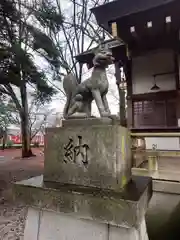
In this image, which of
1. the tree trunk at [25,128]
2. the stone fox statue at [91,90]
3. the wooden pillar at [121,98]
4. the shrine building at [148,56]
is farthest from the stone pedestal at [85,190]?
the tree trunk at [25,128]

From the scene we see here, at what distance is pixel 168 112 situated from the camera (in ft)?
18.6

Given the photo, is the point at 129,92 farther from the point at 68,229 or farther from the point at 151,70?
the point at 68,229

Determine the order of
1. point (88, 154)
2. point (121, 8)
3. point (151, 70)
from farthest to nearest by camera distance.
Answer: point (151, 70) < point (121, 8) < point (88, 154)

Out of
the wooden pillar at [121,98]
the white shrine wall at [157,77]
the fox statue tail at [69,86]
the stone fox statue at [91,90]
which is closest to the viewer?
the stone fox statue at [91,90]

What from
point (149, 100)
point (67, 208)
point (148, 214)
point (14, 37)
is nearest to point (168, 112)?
point (149, 100)

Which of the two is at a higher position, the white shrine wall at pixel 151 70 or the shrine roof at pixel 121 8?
the shrine roof at pixel 121 8

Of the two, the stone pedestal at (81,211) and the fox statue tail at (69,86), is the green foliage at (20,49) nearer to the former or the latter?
the fox statue tail at (69,86)

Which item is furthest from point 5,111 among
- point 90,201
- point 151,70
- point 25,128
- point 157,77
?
point 90,201

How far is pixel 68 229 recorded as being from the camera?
1.66m

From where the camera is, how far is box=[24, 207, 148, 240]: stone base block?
150cm

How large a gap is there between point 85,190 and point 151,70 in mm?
5334

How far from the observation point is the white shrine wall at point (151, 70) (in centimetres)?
567

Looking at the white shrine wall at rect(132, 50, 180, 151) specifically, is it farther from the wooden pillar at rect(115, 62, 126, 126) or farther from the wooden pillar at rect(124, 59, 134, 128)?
the wooden pillar at rect(115, 62, 126, 126)

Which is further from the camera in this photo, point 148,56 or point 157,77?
point 148,56
